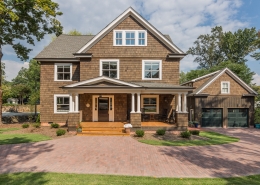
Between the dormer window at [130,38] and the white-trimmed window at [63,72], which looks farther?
the white-trimmed window at [63,72]

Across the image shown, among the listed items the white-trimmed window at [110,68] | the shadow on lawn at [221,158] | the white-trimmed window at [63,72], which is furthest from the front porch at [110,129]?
the white-trimmed window at [63,72]

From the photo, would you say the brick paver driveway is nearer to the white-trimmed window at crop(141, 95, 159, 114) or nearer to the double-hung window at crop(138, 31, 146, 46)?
the white-trimmed window at crop(141, 95, 159, 114)

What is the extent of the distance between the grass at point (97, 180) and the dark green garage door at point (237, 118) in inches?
553

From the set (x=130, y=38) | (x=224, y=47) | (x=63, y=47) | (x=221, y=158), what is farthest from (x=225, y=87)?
(x=224, y=47)

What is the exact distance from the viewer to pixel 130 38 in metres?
15.7

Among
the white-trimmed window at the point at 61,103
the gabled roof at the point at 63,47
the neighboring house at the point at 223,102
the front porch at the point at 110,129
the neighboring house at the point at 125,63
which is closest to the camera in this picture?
the front porch at the point at 110,129

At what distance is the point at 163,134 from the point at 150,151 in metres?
3.77

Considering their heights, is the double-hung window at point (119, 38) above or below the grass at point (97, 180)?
above

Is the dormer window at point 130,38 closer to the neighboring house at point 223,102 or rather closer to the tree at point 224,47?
the neighboring house at point 223,102

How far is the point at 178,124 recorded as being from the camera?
13281 millimetres

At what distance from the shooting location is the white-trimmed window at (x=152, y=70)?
15.7 m

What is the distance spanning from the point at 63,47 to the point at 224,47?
138 ft

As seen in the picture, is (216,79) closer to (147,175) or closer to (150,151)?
(150,151)

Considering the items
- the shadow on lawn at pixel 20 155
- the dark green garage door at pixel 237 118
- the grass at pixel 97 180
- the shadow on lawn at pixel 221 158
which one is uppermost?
the dark green garage door at pixel 237 118
